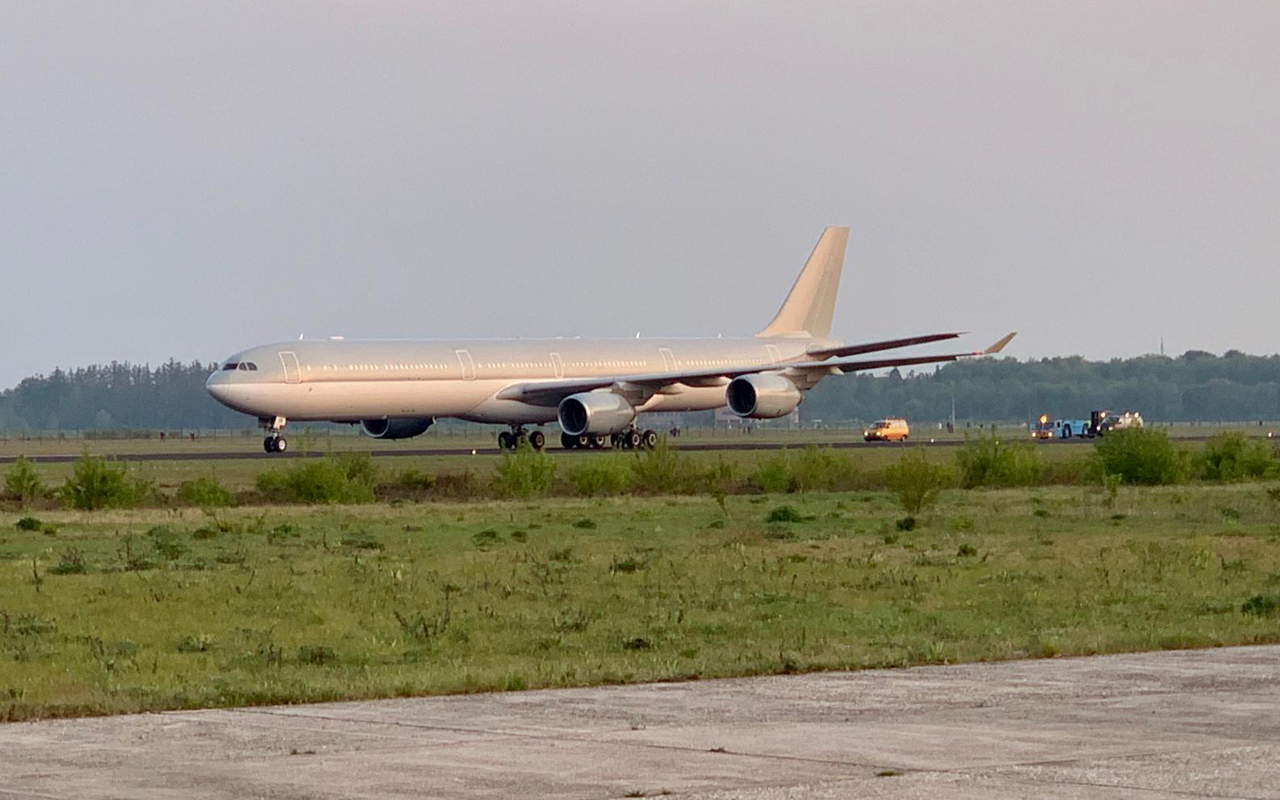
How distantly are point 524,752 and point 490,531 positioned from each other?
20701mm

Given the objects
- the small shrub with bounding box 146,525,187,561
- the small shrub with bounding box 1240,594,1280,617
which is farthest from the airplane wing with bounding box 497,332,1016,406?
the small shrub with bounding box 1240,594,1280,617

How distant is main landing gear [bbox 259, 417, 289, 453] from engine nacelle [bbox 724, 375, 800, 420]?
14337mm

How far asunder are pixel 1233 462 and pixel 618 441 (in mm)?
22467

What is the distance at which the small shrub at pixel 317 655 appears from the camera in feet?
56.1

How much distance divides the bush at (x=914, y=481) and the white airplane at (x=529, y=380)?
907 inches

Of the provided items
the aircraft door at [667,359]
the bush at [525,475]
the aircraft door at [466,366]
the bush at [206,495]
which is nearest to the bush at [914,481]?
A: the bush at [525,475]

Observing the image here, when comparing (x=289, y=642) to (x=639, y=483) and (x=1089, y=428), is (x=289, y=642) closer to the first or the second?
(x=639, y=483)

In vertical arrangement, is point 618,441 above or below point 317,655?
above

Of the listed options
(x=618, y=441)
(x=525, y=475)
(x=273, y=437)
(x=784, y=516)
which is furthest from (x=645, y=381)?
(x=784, y=516)

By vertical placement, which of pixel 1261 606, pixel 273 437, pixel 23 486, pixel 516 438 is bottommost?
pixel 1261 606

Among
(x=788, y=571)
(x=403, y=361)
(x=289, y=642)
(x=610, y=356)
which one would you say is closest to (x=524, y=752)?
(x=289, y=642)

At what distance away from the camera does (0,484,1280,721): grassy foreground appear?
16.3 meters

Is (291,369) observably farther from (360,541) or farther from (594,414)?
(360,541)

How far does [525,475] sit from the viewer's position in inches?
1775
